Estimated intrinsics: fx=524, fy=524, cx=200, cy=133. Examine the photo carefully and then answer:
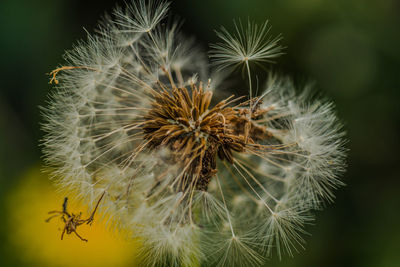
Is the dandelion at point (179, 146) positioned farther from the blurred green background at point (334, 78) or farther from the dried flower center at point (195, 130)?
the blurred green background at point (334, 78)

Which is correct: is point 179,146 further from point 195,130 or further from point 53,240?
point 53,240

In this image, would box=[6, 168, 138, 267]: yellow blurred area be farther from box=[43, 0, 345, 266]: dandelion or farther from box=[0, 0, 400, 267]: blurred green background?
box=[43, 0, 345, 266]: dandelion

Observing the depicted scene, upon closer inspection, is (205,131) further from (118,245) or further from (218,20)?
(218,20)

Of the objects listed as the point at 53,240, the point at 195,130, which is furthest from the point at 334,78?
the point at 53,240

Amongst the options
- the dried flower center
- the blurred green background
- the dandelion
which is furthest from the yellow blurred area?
the dried flower center
